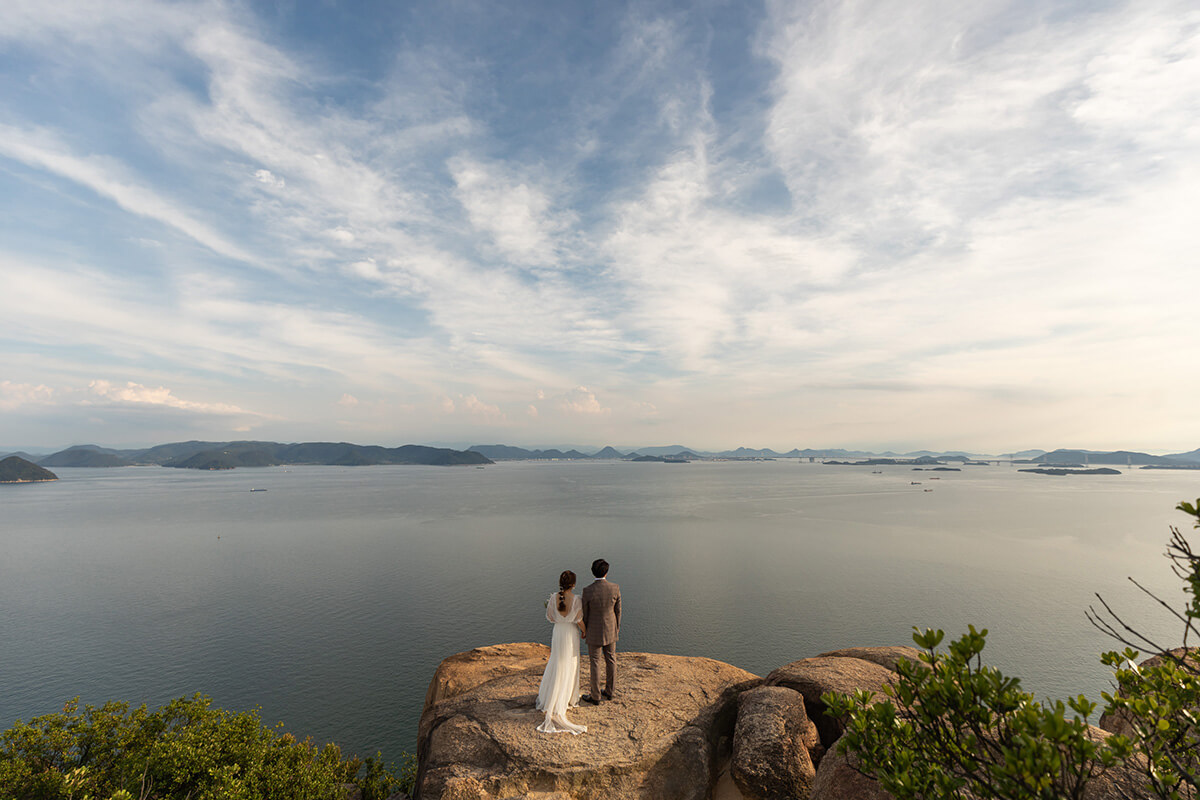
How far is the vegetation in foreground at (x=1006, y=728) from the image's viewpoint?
4098 mm

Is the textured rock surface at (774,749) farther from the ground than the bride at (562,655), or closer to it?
closer to it

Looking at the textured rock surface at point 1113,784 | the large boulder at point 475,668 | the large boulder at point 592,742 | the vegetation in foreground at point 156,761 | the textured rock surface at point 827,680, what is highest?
the textured rock surface at point 1113,784

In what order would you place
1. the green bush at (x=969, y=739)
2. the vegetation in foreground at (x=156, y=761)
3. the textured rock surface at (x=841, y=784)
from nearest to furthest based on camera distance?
the green bush at (x=969, y=739) < the textured rock surface at (x=841, y=784) < the vegetation in foreground at (x=156, y=761)

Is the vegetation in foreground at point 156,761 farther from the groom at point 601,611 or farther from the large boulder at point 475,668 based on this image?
the groom at point 601,611

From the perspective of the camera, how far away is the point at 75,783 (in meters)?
11.4

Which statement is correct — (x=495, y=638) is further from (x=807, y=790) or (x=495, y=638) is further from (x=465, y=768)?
(x=807, y=790)

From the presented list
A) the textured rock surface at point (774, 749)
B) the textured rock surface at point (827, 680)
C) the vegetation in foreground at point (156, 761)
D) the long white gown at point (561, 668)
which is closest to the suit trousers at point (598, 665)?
the long white gown at point (561, 668)

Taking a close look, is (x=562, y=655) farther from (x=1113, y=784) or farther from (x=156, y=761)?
(x=156, y=761)

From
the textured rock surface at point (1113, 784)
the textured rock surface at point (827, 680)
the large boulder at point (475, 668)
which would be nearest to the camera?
the textured rock surface at point (1113, 784)

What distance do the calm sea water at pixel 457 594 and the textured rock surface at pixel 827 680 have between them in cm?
2159

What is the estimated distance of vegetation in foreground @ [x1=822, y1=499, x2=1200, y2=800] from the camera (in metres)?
4.10

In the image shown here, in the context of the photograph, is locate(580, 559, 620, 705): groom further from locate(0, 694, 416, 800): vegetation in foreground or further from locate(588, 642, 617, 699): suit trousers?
locate(0, 694, 416, 800): vegetation in foreground

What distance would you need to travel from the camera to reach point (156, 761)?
1253 centimetres

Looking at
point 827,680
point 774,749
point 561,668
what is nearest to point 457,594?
point 561,668
